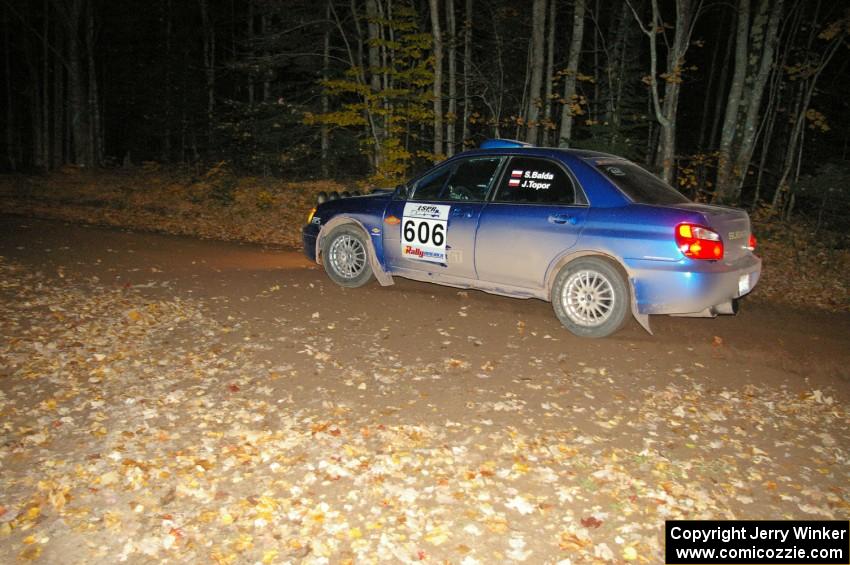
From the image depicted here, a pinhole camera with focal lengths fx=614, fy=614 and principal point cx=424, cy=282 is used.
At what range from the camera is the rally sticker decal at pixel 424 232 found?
22.8 feet

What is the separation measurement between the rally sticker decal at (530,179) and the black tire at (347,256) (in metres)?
2.13

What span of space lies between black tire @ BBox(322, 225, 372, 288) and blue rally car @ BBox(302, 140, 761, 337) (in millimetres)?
245

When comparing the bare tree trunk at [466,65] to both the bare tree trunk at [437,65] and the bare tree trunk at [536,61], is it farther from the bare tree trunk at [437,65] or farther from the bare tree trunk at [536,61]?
the bare tree trunk at [536,61]

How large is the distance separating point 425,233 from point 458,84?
51.0 ft

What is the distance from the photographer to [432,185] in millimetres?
7184

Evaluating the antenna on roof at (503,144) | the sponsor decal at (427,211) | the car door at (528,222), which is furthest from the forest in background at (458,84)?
the sponsor decal at (427,211)

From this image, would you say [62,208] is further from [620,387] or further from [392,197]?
[620,387]

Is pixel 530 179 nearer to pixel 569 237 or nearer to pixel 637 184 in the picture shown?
pixel 569 237

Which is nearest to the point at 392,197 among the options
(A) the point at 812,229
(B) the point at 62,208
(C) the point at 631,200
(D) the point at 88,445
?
(C) the point at 631,200

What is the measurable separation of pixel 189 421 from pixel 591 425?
2838mm

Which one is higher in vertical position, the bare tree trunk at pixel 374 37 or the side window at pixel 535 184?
the bare tree trunk at pixel 374 37

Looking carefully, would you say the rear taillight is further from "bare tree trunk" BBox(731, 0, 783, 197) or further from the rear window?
"bare tree trunk" BBox(731, 0, 783, 197)

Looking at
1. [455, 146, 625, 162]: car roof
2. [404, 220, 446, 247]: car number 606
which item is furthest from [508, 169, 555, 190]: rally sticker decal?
[404, 220, 446, 247]: car number 606

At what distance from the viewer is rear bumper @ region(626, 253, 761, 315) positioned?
5.55m
